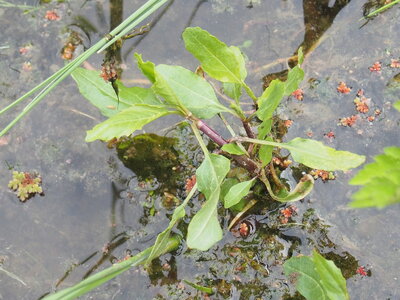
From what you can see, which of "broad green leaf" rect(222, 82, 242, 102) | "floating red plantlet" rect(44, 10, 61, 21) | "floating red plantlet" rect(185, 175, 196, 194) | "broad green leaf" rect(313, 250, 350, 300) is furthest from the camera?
"floating red plantlet" rect(44, 10, 61, 21)

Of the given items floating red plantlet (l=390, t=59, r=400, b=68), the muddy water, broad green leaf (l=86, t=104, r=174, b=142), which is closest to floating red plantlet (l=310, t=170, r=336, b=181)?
the muddy water

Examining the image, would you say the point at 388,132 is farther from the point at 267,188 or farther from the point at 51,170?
the point at 51,170

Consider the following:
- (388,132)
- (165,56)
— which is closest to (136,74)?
(165,56)

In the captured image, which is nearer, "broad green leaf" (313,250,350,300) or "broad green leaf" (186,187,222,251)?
"broad green leaf" (313,250,350,300)

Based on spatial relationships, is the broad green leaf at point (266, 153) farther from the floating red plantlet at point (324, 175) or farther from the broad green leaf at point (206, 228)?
the floating red plantlet at point (324, 175)

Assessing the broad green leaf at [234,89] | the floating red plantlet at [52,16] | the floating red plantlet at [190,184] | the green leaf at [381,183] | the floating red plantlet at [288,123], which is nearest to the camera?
the green leaf at [381,183]

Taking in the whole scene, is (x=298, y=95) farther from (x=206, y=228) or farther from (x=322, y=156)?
(x=206, y=228)

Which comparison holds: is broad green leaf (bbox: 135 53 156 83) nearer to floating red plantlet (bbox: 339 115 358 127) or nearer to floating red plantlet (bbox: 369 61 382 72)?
floating red plantlet (bbox: 339 115 358 127)

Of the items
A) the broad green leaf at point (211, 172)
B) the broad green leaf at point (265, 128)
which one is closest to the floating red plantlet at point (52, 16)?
the broad green leaf at point (211, 172)
